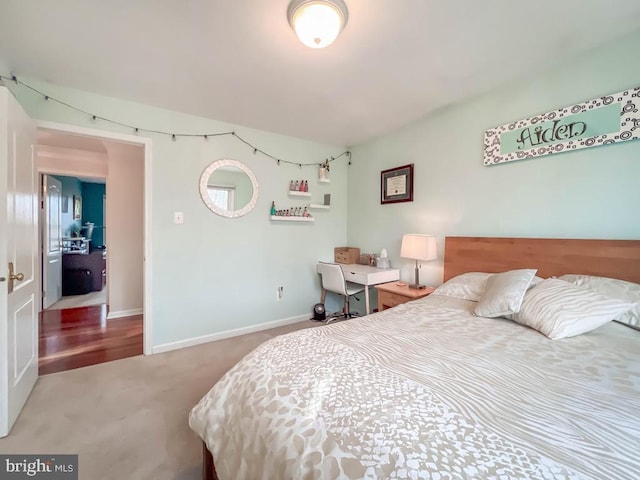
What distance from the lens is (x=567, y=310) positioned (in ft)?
4.63

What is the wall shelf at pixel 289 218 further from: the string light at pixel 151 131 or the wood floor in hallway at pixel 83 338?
the wood floor in hallway at pixel 83 338

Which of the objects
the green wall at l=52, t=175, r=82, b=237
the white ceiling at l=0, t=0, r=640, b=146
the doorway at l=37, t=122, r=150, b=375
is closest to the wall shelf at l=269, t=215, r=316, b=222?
the white ceiling at l=0, t=0, r=640, b=146

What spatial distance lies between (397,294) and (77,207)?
750cm

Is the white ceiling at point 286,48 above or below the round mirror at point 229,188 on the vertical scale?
above

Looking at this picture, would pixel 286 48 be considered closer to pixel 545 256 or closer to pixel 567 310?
pixel 567 310

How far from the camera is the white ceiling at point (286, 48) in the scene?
1505 millimetres

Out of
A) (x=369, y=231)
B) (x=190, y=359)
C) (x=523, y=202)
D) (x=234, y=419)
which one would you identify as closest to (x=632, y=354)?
(x=523, y=202)

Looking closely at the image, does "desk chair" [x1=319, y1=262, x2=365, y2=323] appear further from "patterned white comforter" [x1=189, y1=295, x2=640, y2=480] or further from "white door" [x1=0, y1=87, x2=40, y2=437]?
"white door" [x1=0, y1=87, x2=40, y2=437]

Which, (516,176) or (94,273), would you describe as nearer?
(516,176)

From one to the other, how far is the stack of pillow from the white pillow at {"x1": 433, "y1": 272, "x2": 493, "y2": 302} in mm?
229

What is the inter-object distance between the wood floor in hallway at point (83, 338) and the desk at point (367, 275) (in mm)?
2322

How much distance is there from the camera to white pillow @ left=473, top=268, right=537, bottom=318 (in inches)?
63.6

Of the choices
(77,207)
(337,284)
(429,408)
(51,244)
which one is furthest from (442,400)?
(77,207)

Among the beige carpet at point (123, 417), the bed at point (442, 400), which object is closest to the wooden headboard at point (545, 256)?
the bed at point (442, 400)
